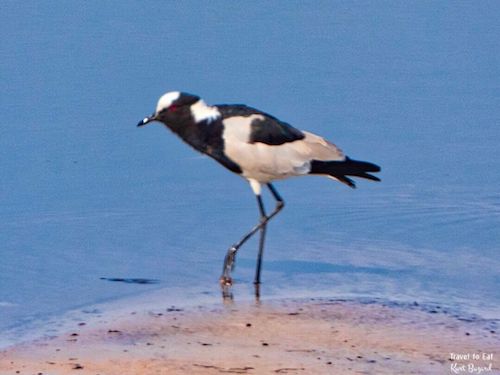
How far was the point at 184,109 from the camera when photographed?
9164 mm

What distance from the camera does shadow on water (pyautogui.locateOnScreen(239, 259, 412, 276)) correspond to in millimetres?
8906

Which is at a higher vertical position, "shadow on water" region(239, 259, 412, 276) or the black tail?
the black tail

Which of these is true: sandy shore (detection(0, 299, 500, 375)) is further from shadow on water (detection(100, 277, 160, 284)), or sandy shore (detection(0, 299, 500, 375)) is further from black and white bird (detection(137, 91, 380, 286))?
black and white bird (detection(137, 91, 380, 286))

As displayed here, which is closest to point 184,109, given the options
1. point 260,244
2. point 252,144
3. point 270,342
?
point 252,144

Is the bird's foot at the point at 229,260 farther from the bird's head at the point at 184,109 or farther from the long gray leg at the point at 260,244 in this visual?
the bird's head at the point at 184,109

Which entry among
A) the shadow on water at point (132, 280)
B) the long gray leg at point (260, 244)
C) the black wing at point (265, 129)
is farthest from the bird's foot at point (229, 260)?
the black wing at point (265, 129)

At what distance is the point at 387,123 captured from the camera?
11.4m

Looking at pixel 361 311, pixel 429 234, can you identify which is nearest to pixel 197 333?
pixel 361 311

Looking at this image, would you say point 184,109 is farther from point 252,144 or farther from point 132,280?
point 132,280

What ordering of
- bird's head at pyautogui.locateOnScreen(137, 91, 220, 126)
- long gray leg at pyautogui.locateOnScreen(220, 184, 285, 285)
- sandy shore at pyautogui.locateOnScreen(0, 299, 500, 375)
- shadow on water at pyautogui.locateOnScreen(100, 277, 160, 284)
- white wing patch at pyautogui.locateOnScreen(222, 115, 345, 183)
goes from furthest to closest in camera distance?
bird's head at pyautogui.locateOnScreen(137, 91, 220, 126), white wing patch at pyautogui.locateOnScreen(222, 115, 345, 183), long gray leg at pyautogui.locateOnScreen(220, 184, 285, 285), shadow on water at pyautogui.locateOnScreen(100, 277, 160, 284), sandy shore at pyautogui.locateOnScreen(0, 299, 500, 375)

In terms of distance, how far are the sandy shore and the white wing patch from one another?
108cm

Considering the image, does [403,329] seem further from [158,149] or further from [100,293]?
[158,149]

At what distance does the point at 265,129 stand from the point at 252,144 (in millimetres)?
129

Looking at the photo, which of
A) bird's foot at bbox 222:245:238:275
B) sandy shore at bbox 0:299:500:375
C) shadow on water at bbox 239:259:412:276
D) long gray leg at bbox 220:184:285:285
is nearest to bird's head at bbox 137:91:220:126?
long gray leg at bbox 220:184:285:285
